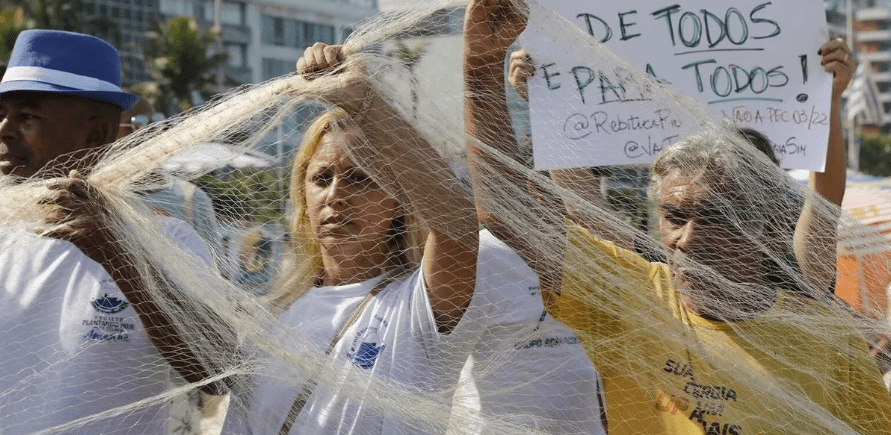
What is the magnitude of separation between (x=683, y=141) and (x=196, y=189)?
1.26 metres

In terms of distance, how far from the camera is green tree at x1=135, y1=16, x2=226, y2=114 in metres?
35.7

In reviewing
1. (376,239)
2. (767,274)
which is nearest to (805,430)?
(767,274)

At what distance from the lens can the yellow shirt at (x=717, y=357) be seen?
229 cm

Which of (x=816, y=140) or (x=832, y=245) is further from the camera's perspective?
(x=816, y=140)

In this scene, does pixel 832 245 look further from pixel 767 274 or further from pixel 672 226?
pixel 672 226

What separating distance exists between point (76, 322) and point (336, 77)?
38.3 inches

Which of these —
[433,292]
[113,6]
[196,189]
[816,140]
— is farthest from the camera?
[113,6]

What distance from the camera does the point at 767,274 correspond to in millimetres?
2418

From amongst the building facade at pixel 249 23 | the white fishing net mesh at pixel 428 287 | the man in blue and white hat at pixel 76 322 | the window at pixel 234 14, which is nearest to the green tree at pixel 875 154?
the building facade at pixel 249 23

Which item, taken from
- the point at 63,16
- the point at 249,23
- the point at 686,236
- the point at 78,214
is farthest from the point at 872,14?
the point at 78,214

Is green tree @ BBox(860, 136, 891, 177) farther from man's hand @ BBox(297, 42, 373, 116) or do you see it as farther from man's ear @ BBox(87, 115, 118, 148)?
man's hand @ BBox(297, 42, 373, 116)

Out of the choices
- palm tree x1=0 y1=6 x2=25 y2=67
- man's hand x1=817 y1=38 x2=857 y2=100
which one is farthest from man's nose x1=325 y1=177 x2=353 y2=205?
palm tree x1=0 y1=6 x2=25 y2=67

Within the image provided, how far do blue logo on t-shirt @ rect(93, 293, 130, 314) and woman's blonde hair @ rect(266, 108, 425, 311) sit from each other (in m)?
0.41

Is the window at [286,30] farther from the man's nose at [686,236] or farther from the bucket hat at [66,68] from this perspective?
the man's nose at [686,236]
